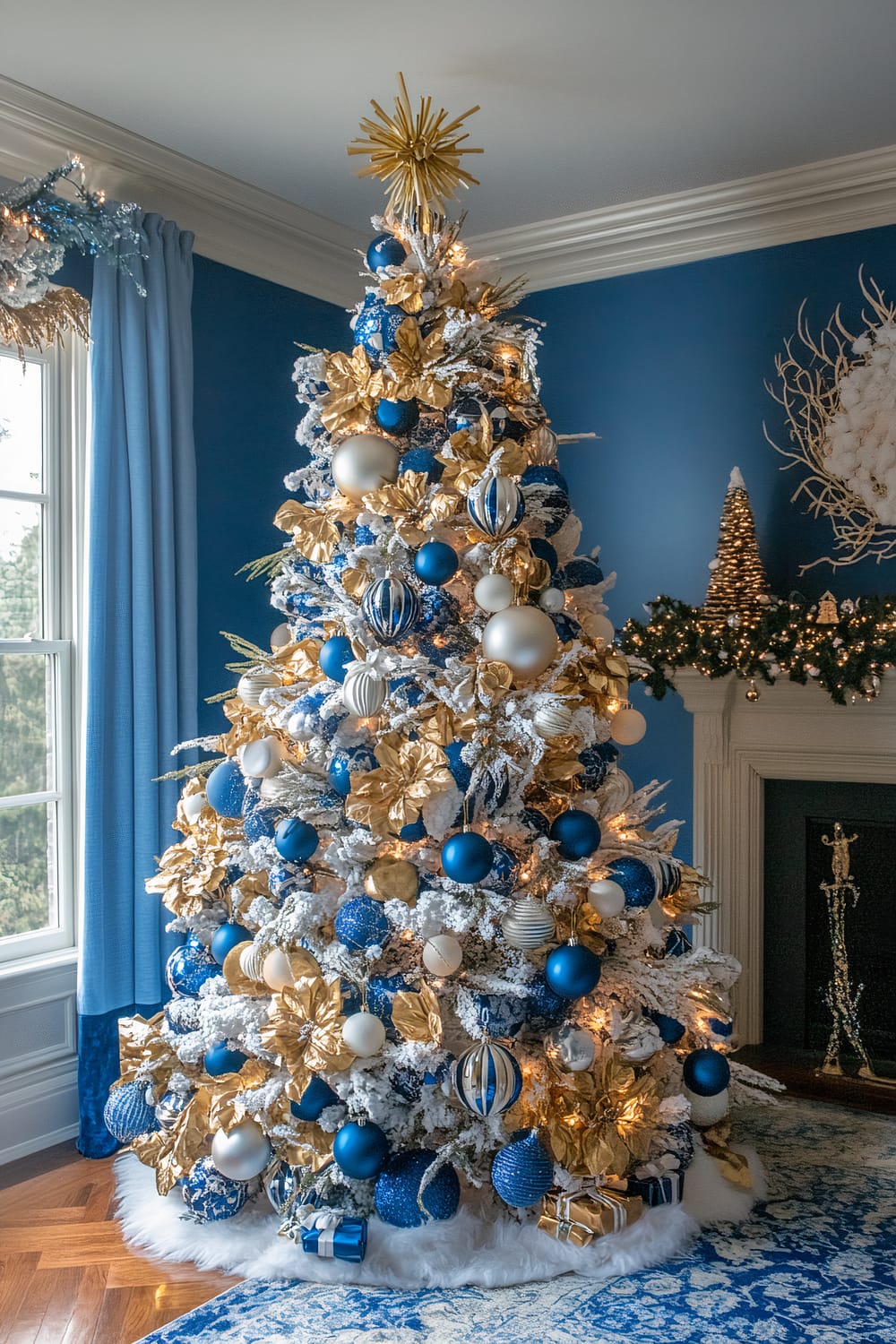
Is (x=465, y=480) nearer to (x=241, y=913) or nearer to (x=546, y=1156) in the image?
(x=241, y=913)

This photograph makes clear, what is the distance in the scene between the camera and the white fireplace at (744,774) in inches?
146

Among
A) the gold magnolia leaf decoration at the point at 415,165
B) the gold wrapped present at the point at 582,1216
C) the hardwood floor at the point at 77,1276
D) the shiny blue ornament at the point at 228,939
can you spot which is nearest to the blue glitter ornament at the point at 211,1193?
the hardwood floor at the point at 77,1276

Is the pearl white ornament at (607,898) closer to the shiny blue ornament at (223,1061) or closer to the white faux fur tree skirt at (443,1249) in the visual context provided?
the white faux fur tree skirt at (443,1249)

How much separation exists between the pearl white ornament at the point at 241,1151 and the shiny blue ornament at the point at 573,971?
0.73m

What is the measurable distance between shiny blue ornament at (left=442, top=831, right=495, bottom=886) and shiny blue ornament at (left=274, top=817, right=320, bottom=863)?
1.01 ft

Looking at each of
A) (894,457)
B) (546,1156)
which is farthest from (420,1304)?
(894,457)

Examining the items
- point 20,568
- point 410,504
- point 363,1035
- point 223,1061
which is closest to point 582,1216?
point 363,1035

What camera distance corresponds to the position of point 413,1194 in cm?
238

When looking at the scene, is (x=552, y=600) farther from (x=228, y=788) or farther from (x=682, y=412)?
(x=682, y=412)

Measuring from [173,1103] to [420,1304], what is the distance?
0.75 metres

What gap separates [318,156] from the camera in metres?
3.50

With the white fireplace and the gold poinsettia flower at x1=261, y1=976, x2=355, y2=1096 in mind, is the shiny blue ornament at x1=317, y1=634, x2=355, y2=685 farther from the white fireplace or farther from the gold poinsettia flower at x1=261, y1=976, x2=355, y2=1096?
the white fireplace

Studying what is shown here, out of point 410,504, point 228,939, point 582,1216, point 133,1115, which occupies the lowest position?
point 582,1216

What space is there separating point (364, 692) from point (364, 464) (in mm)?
519
